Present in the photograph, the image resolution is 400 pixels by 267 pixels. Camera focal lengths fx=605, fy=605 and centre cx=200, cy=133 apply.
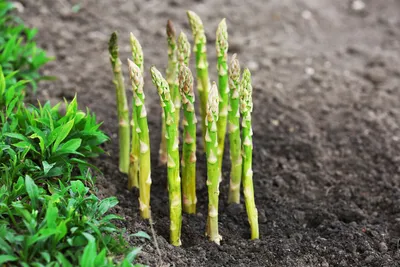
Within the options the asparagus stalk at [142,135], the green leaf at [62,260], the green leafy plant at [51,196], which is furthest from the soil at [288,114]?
the green leaf at [62,260]

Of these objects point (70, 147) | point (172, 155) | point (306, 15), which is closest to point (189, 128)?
point (172, 155)

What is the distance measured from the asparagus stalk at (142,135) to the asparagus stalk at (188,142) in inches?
8.5

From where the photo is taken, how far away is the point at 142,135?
330cm

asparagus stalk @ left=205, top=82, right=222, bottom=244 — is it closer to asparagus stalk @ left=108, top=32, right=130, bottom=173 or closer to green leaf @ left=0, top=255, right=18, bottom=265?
asparagus stalk @ left=108, top=32, right=130, bottom=173

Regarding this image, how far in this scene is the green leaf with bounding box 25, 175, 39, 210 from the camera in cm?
306

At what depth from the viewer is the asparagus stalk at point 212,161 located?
3.16 meters

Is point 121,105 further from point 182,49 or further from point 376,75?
point 376,75

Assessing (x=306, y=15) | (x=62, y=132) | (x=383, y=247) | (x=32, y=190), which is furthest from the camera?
(x=306, y=15)

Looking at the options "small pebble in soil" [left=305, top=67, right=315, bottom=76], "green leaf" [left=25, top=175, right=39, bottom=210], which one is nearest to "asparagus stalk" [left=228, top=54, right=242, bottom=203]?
"green leaf" [left=25, top=175, right=39, bottom=210]

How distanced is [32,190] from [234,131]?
1171mm

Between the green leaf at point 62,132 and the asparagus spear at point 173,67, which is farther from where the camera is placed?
the asparagus spear at point 173,67

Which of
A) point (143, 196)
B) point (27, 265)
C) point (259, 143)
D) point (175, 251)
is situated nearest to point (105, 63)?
point (259, 143)

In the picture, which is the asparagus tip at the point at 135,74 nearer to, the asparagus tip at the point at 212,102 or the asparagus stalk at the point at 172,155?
the asparagus stalk at the point at 172,155

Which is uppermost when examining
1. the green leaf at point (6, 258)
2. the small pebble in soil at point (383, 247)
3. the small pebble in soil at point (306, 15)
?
the small pebble in soil at point (306, 15)
